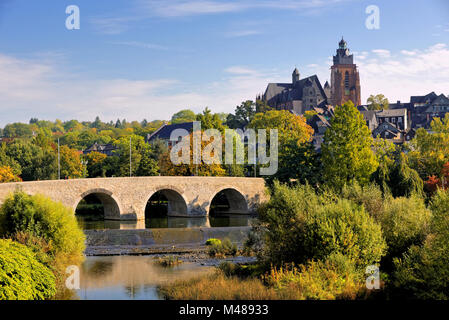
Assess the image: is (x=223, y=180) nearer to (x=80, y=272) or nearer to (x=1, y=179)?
(x=1, y=179)

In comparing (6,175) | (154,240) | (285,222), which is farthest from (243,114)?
(285,222)

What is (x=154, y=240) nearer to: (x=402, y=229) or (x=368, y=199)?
(x=368, y=199)

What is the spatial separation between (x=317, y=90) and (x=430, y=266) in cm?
10340

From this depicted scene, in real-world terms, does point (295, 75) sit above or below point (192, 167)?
above

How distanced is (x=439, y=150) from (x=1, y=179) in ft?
139

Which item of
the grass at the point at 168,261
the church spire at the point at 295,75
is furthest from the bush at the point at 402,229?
the church spire at the point at 295,75

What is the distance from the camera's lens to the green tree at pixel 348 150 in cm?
4381

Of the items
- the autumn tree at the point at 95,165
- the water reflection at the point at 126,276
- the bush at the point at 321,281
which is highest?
the autumn tree at the point at 95,165

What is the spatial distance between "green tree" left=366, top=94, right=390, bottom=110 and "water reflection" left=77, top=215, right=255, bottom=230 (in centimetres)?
7296

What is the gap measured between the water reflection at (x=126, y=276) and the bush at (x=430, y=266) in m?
8.67

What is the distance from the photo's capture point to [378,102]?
119688 mm

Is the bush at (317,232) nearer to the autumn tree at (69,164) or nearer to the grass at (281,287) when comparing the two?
the grass at (281,287)

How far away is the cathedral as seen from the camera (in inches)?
4621
